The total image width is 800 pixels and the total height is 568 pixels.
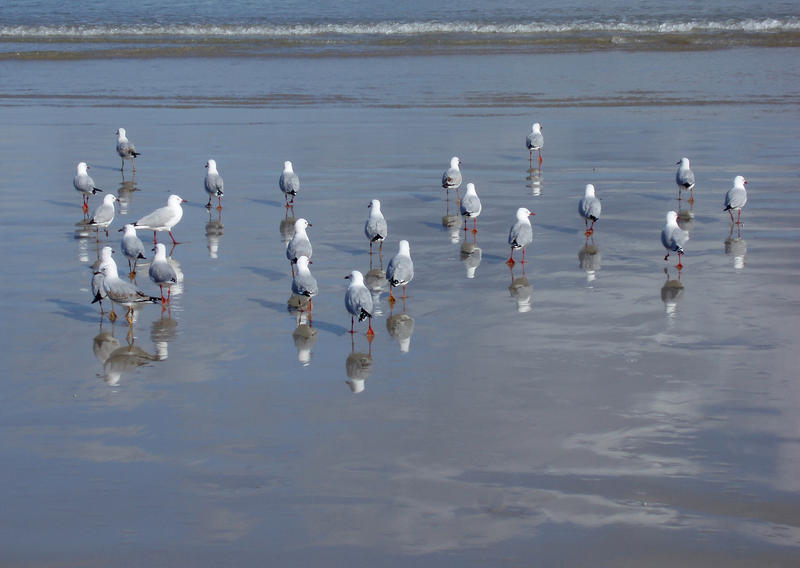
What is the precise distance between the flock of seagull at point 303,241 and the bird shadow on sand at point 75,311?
0.65 ft

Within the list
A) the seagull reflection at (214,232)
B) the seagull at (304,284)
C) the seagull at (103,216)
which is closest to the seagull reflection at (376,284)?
the seagull at (304,284)

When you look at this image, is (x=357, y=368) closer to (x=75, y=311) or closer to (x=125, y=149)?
(x=75, y=311)

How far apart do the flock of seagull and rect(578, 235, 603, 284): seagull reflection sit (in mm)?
299

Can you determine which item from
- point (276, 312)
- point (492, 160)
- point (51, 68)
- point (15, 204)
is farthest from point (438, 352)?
point (51, 68)

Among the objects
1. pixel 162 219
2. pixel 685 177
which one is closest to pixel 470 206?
pixel 685 177

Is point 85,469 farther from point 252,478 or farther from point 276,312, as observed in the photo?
point 276,312

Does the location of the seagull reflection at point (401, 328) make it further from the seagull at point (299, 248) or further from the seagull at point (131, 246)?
the seagull at point (131, 246)

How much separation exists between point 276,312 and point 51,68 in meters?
31.6

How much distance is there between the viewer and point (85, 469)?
7707 mm

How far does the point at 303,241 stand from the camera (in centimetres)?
1266

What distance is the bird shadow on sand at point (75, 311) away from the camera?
449 inches

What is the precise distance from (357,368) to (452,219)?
6630 millimetres

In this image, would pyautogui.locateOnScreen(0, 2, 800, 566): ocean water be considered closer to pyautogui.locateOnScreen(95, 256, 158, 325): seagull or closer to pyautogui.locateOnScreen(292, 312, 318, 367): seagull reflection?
pyautogui.locateOnScreen(292, 312, 318, 367): seagull reflection

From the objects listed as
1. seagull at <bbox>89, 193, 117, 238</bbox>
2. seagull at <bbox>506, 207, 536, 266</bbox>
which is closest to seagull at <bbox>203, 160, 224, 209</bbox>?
seagull at <bbox>89, 193, 117, 238</bbox>
